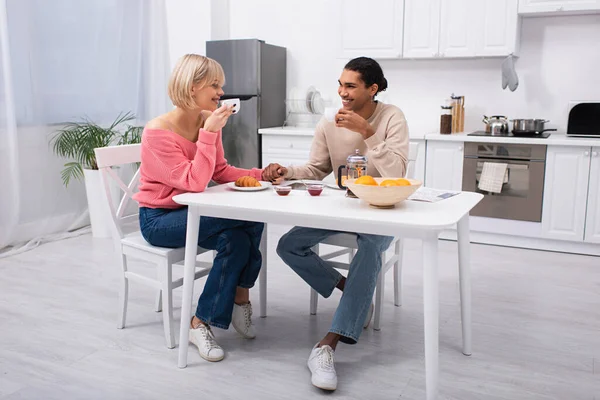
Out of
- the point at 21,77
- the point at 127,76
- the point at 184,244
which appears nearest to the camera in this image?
the point at 184,244

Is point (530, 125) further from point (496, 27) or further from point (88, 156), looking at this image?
point (88, 156)

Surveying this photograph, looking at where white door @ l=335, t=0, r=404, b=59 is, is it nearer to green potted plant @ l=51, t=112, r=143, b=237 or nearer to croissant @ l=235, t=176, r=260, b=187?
green potted plant @ l=51, t=112, r=143, b=237

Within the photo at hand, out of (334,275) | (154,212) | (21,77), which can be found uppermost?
(21,77)

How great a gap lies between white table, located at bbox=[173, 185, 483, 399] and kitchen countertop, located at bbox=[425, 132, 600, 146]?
2.01m

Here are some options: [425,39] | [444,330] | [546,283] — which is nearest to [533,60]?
[425,39]

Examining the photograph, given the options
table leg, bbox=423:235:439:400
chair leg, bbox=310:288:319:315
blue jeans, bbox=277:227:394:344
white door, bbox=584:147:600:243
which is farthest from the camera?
white door, bbox=584:147:600:243

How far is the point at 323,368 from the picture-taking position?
2.15 meters

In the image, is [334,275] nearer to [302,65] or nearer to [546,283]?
[546,283]

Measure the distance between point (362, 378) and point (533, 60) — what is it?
317 centimetres

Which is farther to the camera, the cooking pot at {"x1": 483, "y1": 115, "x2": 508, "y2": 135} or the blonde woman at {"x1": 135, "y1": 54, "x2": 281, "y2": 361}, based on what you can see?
the cooking pot at {"x1": 483, "y1": 115, "x2": 508, "y2": 135}

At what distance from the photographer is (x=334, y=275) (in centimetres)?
249

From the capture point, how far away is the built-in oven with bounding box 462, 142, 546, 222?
13.4 ft

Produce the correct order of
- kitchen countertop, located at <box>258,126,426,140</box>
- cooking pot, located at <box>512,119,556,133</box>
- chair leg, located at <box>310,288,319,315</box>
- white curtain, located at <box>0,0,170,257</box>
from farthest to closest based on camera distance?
kitchen countertop, located at <box>258,126,426,140</box>
cooking pot, located at <box>512,119,556,133</box>
white curtain, located at <box>0,0,170,257</box>
chair leg, located at <box>310,288,319,315</box>

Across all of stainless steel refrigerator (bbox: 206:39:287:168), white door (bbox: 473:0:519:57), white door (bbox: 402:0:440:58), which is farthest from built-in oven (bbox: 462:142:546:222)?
stainless steel refrigerator (bbox: 206:39:287:168)
